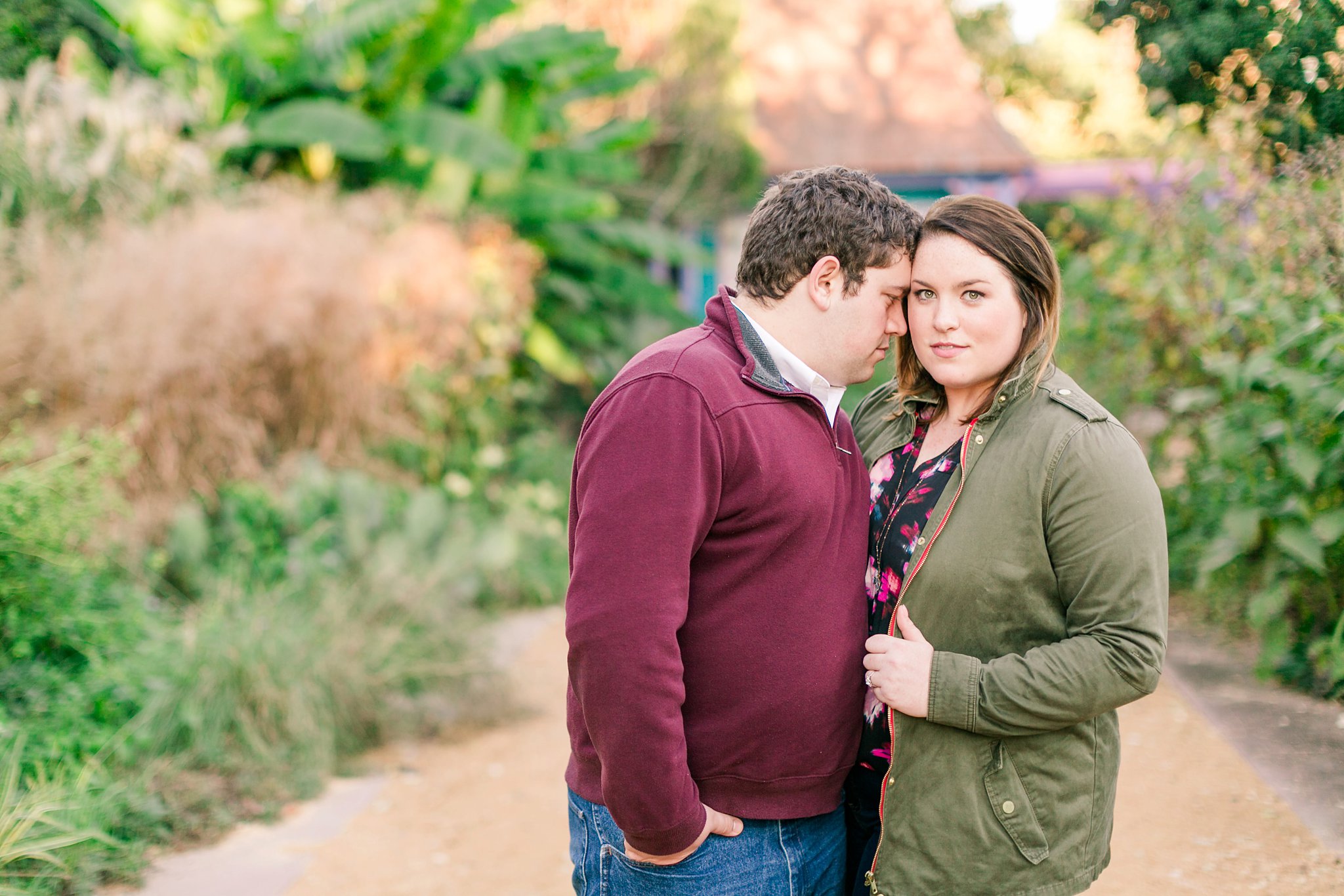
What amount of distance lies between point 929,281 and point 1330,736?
3.37m

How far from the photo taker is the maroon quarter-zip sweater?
1.79m

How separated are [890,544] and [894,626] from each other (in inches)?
7.7

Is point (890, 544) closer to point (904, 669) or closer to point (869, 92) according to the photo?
point (904, 669)

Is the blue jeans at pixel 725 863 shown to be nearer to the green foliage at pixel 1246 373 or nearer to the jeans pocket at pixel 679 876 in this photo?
the jeans pocket at pixel 679 876

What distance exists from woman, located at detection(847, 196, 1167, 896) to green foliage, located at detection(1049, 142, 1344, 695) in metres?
1.91

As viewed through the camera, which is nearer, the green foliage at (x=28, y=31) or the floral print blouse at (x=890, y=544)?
the floral print blouse at (x=890, y=544)

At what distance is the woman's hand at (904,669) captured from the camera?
2010 mm

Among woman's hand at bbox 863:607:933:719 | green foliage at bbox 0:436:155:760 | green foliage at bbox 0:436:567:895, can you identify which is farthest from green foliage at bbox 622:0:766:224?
woman's hand at bbox 863:607:933:719

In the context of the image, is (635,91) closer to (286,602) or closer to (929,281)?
(286,602)

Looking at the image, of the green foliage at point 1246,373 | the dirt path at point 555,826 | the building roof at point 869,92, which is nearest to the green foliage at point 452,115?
the building roof at point 869,92

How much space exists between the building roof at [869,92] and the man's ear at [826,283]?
12844 millimetres

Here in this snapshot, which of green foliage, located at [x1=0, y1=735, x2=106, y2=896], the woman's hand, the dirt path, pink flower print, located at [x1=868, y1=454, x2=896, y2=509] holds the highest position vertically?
pink flower print, located at [x1=868, y1=454, x2=896, y2=509]

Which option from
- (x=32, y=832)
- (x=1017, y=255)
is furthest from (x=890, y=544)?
(x=32, y=832)

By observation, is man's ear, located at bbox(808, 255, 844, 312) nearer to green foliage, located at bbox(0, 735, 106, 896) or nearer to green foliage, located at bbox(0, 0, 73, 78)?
green foliage, located at bbox(0, 735, 106, 896)
